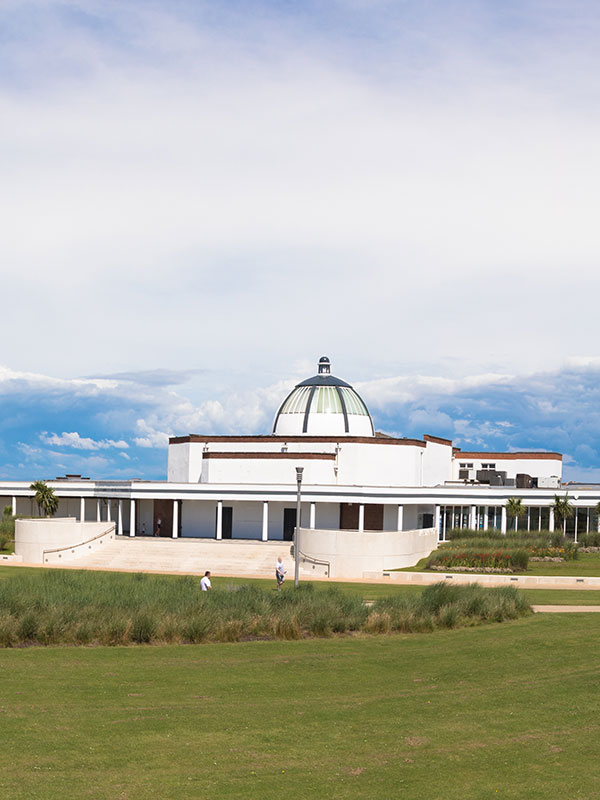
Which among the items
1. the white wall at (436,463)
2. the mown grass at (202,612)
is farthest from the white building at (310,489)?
the mown grass at (202,612)

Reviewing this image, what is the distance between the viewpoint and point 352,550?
162ft

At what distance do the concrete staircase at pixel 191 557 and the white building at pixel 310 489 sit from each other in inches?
167

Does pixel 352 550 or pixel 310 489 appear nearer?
pixel 352 550

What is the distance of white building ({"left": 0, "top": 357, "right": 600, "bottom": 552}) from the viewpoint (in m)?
63.3

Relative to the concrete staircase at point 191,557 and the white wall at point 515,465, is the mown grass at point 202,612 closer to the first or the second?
the concrete staircase at point 191,557

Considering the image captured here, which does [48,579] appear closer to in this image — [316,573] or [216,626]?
[216,626]

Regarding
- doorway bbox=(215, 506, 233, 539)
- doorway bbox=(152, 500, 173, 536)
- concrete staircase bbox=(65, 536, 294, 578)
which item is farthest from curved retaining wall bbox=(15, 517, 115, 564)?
doorway bbox=(152, 500, 173, 536)

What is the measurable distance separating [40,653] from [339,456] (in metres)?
47.0

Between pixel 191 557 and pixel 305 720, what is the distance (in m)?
39.4

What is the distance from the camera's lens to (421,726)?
627 inches

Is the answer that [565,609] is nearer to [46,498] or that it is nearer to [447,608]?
[447,608]

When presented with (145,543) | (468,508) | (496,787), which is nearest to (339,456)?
(468,508)

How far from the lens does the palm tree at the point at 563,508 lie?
6444 cm

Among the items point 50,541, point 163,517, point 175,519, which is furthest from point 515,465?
point 50,541
